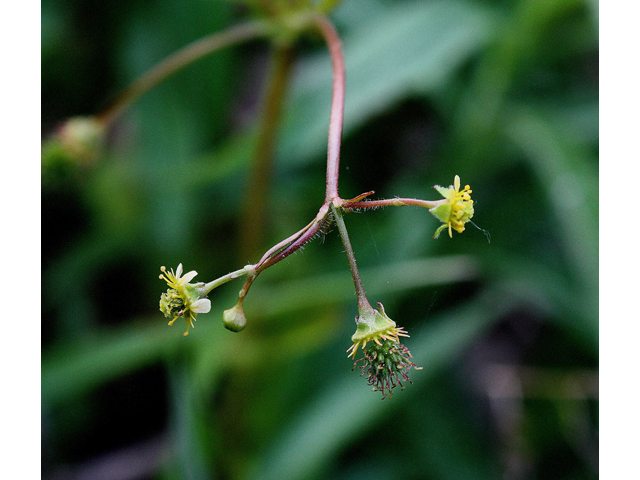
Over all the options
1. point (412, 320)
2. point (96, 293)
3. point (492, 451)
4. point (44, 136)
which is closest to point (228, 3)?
point (44, 136)

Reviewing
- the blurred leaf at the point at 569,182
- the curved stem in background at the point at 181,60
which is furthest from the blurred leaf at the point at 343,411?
the curved stem in background at the point at 181,60

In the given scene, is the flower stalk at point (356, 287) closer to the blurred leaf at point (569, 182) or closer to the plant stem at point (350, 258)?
the plant stem at point (350, 258)

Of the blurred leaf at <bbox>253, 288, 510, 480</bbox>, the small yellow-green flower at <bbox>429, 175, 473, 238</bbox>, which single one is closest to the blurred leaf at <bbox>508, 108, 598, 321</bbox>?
the blurred leaf at <bbox>253, 288, 510, 480</bbox>

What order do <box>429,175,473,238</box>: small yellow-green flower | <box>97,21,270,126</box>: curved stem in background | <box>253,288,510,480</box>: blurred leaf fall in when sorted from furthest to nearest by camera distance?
<box>253,288,510,480</box>: blurred leaf
<box>97,21,270,126</box>: curved stem in background
<box>429,175,473,238</box>: small yellow-green flower

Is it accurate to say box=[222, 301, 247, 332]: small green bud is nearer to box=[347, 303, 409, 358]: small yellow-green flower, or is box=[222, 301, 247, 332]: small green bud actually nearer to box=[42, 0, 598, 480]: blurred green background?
box=[347, 303, 409, 358]: small yellow-green flower

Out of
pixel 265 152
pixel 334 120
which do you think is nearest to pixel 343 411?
pixel 265 152

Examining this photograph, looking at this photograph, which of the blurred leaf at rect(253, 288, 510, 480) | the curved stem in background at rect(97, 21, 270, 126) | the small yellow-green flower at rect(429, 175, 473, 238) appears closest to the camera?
the small yellow-green flower at rect(429, 175, 473, 238)

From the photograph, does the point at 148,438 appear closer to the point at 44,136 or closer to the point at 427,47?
the point at 44,136
